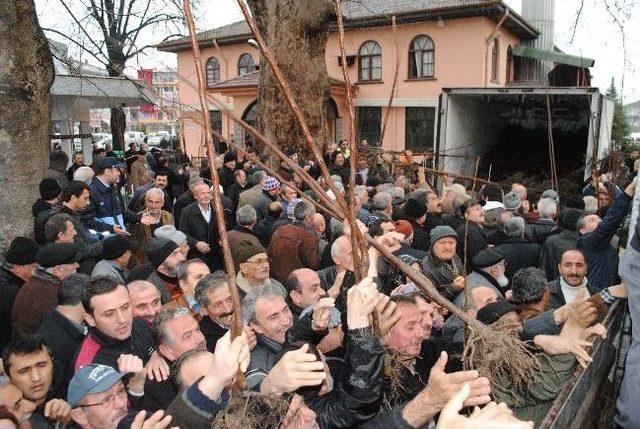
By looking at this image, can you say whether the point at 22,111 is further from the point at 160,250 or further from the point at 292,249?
the point at 292,249

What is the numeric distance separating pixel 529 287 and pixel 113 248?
306cm

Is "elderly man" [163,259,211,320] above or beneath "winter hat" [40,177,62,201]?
beneath

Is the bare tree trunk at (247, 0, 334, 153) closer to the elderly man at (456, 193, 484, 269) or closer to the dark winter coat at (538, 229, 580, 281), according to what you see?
the elderly man at (456, 193, 484, 269)

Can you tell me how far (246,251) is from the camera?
442 centimetres

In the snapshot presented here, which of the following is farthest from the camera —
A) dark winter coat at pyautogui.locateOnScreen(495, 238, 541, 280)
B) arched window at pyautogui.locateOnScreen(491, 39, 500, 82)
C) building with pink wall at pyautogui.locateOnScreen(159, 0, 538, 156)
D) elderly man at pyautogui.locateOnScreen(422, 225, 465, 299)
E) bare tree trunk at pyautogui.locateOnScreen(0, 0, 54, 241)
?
arched window at pyautogui.locateOnScreen(491, 39, 500, 82)

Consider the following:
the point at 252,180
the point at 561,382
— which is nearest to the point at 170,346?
the point at 561,382

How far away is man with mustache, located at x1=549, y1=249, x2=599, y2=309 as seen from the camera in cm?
415

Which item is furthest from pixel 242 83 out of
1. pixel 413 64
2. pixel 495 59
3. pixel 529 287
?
pixel 529 287

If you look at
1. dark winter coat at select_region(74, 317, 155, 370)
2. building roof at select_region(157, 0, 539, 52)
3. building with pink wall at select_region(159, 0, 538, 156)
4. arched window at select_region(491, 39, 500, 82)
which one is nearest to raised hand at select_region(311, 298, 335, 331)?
dark winter coat at select_region(74, 317, 155, 370)

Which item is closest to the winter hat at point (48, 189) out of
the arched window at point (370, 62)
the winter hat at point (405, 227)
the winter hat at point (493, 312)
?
the winter hat at point (405, 227)

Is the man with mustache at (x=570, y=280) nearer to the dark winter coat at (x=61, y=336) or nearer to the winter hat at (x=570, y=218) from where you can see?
the winter hat at (x=570, y=218)

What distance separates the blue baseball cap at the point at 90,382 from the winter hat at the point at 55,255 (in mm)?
1471

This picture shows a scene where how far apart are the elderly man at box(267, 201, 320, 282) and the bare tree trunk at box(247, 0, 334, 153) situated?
4903 millimetres

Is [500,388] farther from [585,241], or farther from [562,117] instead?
[562,117]
